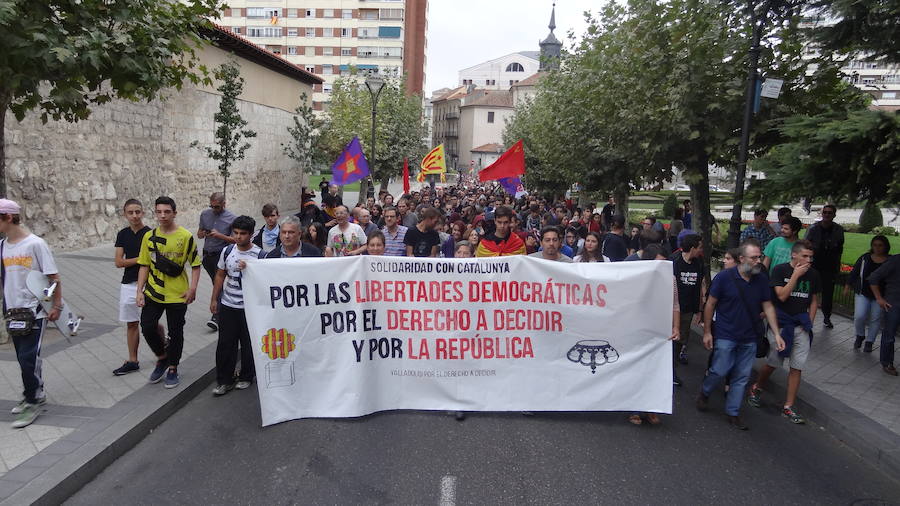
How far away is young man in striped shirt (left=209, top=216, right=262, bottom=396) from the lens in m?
6.08

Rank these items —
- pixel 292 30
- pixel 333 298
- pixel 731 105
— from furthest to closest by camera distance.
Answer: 1. pixel 292 30
2. pixel 731 105
3. pixel 333 298

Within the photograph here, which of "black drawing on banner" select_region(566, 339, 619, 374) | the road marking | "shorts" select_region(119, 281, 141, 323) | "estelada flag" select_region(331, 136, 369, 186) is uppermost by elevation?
"estelada flag" select_region(331, 136, 369, 186)

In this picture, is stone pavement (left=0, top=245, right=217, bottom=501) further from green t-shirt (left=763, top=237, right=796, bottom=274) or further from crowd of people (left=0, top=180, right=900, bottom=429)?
green t-shirt (left=763, top=237, right=796, bottom=274)

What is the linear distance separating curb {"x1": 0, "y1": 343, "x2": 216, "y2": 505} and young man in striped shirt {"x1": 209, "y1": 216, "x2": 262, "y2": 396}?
14.9 inches

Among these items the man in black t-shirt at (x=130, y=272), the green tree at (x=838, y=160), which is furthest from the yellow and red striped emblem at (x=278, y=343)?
the green tree at (x=838, y=160)

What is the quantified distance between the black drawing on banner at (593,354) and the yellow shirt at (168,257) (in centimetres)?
355

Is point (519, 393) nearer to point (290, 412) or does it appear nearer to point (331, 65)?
point (290, 412)

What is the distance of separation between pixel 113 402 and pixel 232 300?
128cm

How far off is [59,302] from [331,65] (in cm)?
7132

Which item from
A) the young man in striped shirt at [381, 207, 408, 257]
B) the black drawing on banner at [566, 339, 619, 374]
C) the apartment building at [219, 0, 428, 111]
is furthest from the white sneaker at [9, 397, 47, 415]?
the apartment building at [219, 0, 428, 111]

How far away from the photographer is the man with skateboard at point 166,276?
20.0 feet

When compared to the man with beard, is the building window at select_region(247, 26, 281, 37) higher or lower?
higher

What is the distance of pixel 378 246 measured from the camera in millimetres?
7062

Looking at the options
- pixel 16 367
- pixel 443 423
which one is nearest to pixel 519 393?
pixel 443 423
